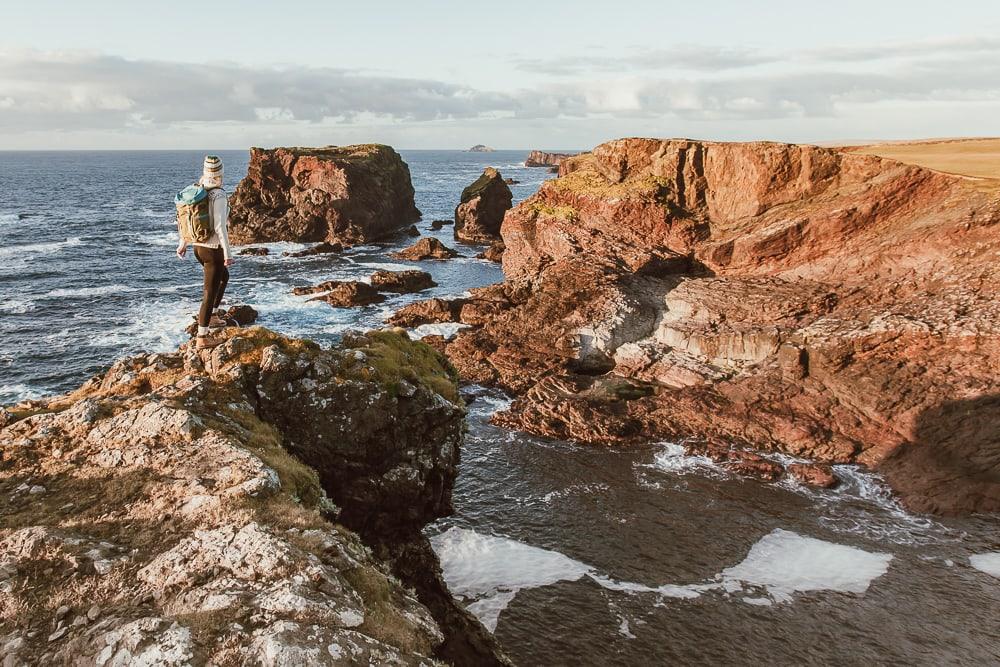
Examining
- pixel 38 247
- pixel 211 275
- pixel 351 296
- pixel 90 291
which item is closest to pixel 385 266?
pixel 351 296

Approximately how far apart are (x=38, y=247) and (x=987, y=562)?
98.4 m

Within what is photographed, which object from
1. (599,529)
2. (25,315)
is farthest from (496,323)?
(25,315)

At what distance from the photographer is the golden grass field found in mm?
34219

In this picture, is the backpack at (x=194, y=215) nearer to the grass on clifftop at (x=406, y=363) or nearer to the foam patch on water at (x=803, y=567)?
the grass on clifftop at (x=406, y=363)

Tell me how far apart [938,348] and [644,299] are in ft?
53.9

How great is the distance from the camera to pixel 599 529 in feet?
76.0

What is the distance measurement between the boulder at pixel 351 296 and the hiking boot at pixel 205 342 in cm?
4113

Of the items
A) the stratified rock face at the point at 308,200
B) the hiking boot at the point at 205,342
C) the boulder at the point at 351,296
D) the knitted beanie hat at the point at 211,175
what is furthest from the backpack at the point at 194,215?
the stratified rock face at the point at 308,200

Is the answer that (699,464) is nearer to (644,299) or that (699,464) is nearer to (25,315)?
(644,299)

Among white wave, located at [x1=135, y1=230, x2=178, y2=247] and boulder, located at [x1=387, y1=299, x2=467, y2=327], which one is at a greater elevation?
white wave, located at [x1=135, y1=230, x2=178, y2=247]

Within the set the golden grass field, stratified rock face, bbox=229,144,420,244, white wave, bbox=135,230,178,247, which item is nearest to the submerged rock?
stratified rock face, bbox=229,144,420,244

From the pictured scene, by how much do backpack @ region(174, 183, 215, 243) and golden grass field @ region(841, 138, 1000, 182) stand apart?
39.2 meters

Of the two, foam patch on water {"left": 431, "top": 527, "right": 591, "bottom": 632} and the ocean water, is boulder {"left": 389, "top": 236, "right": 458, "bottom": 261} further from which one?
foam patch on water {"left": 431, "top": 527, "right": 591, "bottom": 632}

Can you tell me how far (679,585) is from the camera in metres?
20.1
